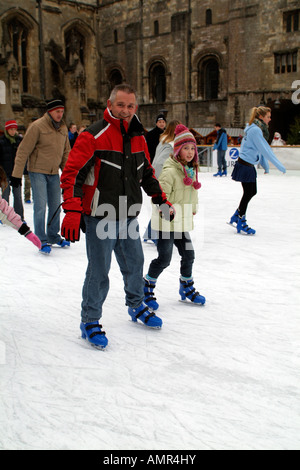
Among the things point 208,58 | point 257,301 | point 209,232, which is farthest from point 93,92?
point 257,301

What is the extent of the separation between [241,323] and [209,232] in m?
3.31

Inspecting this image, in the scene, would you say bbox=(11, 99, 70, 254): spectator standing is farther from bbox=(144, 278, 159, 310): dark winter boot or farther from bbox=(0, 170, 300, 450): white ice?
bbox=(144, 278, 159, 310): dark winter boot

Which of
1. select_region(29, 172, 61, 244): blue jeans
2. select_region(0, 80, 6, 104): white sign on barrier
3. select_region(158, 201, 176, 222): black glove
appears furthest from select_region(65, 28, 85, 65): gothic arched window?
select_region(158, 201, 176, 222): black glove

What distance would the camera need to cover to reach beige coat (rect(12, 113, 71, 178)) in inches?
196

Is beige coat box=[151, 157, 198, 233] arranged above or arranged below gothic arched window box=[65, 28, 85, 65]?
below

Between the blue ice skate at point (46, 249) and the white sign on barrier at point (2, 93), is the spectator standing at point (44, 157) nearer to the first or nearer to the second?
the blue ice skate at point (46, 249)

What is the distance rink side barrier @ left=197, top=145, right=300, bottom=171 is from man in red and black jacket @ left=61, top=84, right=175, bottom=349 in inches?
474

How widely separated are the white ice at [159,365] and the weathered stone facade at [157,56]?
19.3m

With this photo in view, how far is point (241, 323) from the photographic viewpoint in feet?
10.4

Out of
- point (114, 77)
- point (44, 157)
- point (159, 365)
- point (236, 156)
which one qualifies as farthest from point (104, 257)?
point (114, 77)

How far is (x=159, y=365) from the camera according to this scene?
2562 mm

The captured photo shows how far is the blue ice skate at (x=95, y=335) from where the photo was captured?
2.78 meters

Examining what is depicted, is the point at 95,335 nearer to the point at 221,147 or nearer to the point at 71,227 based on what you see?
the point at 71,227
